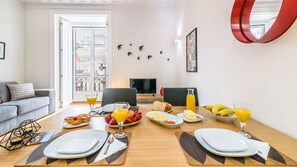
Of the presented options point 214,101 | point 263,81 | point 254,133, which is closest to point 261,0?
point 263,81

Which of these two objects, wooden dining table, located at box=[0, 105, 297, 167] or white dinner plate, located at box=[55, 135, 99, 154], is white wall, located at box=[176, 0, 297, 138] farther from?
white dinner plate, located at box=[55, 135, 99, 154]

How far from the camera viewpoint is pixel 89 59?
15.6ft

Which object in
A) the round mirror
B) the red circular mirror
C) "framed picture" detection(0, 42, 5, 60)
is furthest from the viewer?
"framed picture" detection(0, 42, 5, 60)

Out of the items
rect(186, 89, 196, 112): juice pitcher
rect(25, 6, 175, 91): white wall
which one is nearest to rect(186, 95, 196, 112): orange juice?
rect(186, 89, 196, 112): juice pitcher

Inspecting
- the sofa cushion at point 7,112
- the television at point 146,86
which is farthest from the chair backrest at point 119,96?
the television at point 146,86

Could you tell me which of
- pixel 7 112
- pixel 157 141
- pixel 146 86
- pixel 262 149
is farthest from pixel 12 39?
pixel 262 149

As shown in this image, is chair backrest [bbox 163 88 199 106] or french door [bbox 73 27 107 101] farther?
french door [bbox 73 27 107 101]

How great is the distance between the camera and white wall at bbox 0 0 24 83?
323cm

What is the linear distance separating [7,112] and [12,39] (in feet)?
7.08

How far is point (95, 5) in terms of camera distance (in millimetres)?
3809

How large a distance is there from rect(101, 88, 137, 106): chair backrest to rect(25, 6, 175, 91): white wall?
6.65ft

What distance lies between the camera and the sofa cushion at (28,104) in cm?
257

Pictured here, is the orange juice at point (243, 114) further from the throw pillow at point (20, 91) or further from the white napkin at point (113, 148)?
the throw pillow at point (20, 91)

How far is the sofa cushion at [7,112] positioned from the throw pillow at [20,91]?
721mm
